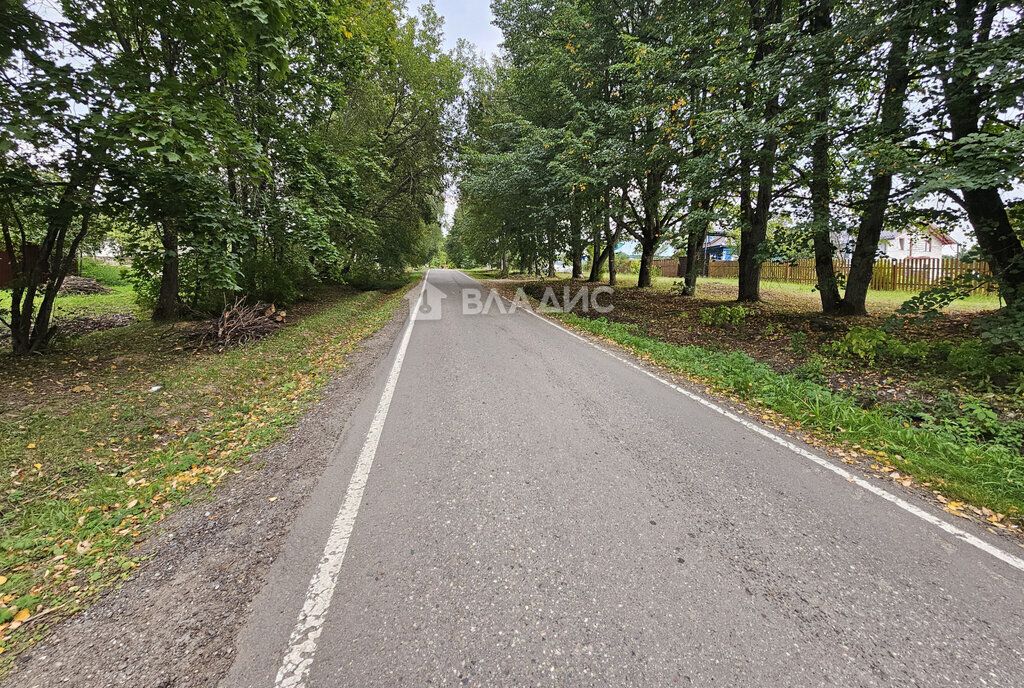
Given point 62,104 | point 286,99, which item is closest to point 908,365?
point 62,104

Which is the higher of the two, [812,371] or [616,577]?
[812,371]

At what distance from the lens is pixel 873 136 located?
698 cm

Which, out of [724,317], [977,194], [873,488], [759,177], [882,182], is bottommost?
[873,488]

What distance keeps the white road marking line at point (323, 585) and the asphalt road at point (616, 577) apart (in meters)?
0.01

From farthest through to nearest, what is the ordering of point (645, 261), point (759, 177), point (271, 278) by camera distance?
point (645, 261) < point (271, 278) < point (759, 177)

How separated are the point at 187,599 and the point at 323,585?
0.70 m

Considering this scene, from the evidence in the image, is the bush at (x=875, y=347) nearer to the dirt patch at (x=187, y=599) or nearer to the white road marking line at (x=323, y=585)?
the white road marking line at (x=323, y=585)

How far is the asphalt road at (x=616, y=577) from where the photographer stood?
180 centimetres

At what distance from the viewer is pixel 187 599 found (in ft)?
7.19

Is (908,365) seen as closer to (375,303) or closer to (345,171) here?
(345,171)

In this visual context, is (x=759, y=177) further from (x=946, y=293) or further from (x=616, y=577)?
(x=616, y=577)

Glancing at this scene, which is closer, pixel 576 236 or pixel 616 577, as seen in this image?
pixel 616 577

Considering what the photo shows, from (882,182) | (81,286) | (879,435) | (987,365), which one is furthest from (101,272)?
(987,365)

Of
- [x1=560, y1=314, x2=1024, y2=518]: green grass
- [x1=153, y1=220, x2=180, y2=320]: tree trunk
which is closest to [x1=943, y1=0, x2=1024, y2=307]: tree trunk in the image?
[x1=560, y1=314, x2=1024, y2=518]: green grass
